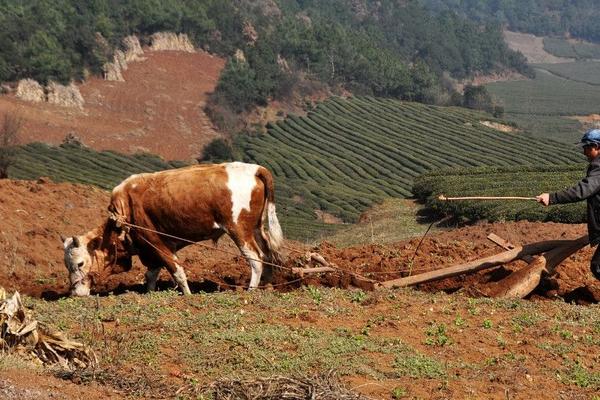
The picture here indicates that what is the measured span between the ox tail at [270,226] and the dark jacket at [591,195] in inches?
164

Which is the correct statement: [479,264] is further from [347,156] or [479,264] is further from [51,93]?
[51,93]

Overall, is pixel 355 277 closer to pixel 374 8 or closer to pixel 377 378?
pixel 377 378

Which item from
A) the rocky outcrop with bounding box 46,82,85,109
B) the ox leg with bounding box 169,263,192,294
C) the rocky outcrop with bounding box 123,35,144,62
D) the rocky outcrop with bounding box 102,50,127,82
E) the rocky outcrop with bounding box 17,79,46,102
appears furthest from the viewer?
the rocky outcrop with bounding box 123,35,144,62

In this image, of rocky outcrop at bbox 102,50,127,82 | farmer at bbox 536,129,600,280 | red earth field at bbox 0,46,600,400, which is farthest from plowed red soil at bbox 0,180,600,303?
rocky outcrop at bbox 102,50,127,82

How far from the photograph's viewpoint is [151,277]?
43.5 feet

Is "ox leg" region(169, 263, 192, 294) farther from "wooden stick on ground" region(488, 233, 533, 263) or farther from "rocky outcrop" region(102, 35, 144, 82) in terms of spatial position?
"rocky outcrop" region(102, 35, 144, 82)

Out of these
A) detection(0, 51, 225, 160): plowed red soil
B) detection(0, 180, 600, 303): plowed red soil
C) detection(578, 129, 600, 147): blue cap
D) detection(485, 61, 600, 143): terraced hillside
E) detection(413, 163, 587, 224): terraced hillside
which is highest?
detection(578, 129, 600, 147): blue cap

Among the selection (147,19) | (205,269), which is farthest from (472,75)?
(205,269)

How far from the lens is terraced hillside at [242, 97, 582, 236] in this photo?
64.0 meters

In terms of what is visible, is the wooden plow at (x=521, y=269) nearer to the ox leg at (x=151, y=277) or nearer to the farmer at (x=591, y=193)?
the farmer at (x=591, y=193)

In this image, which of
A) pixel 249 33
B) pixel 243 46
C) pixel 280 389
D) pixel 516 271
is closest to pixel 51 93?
pixel 243 46

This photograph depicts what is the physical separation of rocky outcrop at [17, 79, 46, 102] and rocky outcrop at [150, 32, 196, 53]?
21233 millimetres

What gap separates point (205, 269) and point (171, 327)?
4791 mm

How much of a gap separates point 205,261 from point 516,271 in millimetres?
6242
